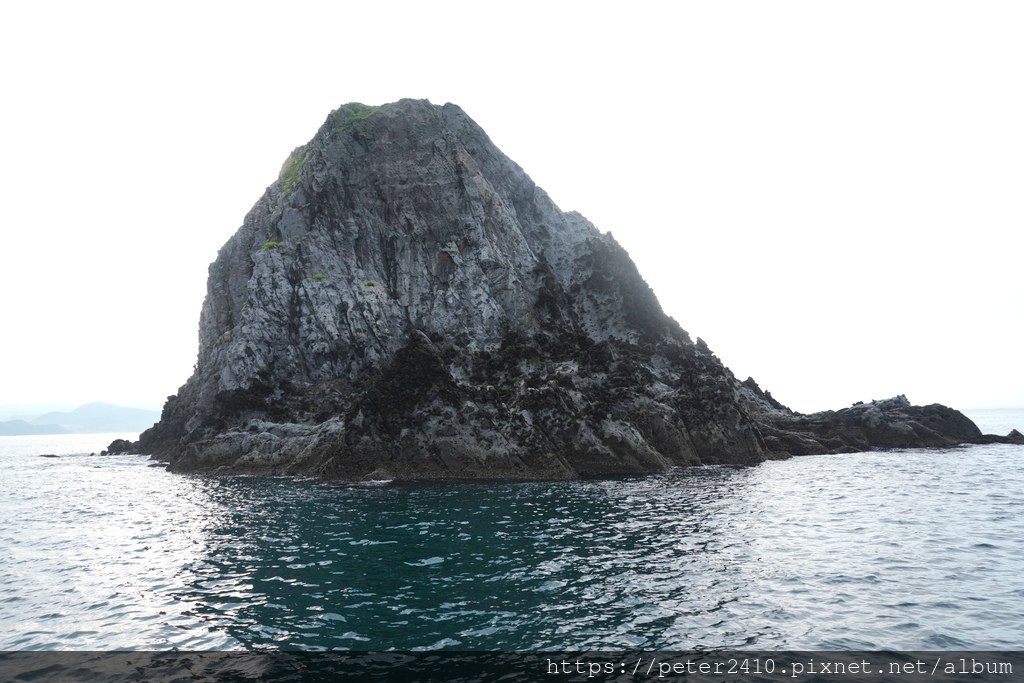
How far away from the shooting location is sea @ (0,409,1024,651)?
14.5 meters

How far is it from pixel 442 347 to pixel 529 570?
42.7m

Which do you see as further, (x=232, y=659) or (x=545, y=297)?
(x=545, y=297)

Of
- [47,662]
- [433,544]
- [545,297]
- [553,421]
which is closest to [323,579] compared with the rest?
[433,544]

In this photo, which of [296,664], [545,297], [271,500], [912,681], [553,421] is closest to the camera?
[912,681]

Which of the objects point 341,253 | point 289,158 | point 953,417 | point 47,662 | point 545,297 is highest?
point 289,158

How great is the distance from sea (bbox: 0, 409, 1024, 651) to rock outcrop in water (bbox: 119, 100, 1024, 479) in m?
13.1

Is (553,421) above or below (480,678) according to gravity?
above

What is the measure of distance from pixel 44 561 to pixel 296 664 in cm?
1818

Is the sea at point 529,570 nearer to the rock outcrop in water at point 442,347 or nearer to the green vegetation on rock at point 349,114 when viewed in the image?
the rock outcrop in water at point 442,347

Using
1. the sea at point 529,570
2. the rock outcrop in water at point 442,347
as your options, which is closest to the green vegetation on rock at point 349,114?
the rock outcrop in water at point 442,347

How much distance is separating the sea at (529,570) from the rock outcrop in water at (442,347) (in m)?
13.1

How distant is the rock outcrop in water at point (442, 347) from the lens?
50375mm

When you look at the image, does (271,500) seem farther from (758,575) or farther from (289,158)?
(289,158)

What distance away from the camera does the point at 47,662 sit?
1333 cm
